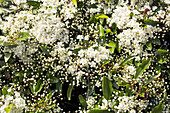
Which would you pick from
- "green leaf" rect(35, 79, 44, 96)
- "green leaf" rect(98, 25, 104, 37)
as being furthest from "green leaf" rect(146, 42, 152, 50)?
"green leaf" rect(35, 79, 44, 96)

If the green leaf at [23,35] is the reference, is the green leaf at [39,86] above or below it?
below

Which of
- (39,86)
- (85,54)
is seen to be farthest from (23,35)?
(85,54)

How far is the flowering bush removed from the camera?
2.33m

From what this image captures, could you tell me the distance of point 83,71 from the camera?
8.38ft

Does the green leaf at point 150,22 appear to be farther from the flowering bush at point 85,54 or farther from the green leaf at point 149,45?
the green leaf at point 149,45

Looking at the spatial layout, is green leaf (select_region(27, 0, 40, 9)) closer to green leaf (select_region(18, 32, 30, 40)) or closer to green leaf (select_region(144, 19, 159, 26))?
green leaf (select_region(18, 32, 30, 40))

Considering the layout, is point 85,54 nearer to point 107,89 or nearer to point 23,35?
point 107,89

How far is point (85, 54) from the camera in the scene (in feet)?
7.74

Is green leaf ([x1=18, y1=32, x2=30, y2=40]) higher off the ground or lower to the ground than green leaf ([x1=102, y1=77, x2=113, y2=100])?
higher

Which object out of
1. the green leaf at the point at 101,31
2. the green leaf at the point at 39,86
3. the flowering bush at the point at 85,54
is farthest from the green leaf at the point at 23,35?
the green leaf at the point at 101,31

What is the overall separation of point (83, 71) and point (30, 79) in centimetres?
69

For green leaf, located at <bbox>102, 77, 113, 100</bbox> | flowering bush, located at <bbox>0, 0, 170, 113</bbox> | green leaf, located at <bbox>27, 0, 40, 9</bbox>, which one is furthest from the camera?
green leaf, located at <bbox>27, 0, 40, 9</bbox>

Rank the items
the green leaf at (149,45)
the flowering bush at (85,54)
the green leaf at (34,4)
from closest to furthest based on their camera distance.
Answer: the flowering bush at (85,54) → the green leaf at (149,45) → the green leaf at (34,4)

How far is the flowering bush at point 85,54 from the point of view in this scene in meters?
2.33
